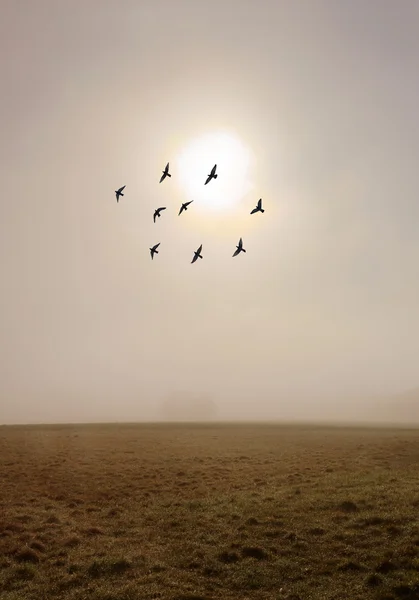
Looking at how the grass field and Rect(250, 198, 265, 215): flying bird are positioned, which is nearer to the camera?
the grass field

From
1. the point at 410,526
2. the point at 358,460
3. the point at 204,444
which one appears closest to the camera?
the point at 410,526

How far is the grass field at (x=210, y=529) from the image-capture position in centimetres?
1398

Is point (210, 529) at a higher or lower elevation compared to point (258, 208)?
lower

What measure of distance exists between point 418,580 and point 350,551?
3.38 meters

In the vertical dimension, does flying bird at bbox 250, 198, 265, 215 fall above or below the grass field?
above

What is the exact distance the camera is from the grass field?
45.9 feet

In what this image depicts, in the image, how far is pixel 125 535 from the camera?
19.2m

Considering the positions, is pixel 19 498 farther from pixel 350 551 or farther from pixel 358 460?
pixel 358 460

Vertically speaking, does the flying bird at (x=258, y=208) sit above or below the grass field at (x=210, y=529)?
above

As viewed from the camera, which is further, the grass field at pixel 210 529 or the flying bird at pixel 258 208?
the flying bird at pixel 258 208

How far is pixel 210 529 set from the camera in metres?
19.5

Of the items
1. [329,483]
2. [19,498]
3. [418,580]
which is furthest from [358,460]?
[19,498]

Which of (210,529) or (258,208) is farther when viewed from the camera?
(258,208)

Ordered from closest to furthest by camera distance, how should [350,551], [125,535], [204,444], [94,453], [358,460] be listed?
[350,551] < [125,535] < [358,460] < [94,453] < [204,444]
